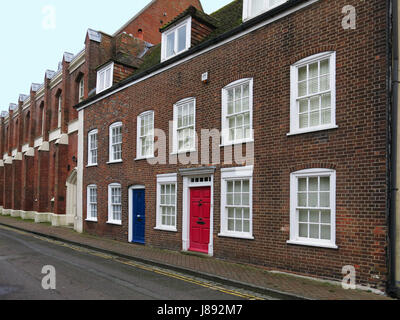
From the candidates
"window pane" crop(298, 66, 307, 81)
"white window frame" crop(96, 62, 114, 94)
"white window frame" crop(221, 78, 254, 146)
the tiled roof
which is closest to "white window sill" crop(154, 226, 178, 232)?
"white window frame" crop(221, 78, 254, 146)

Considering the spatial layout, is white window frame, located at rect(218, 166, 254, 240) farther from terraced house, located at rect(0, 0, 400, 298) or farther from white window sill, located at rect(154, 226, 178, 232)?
white window sill, located at rect(154, 226, 178, 232)

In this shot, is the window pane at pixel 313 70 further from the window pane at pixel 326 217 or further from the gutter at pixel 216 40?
the window pane at pixel 326 217

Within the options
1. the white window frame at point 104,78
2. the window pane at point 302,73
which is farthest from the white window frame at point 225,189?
the white window frame at point 104,78

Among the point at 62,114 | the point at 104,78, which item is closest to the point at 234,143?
the point at 104,78

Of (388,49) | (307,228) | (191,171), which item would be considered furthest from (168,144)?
(388,49)

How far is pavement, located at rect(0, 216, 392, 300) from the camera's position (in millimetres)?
7212

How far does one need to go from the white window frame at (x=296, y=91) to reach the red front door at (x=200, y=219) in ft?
12.6

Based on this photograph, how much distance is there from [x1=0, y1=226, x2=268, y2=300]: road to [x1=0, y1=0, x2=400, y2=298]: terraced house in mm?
2233

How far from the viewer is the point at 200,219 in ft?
39.3

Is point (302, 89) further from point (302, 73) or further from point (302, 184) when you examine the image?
point (302, 184)

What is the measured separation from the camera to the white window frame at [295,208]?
27.0 ft

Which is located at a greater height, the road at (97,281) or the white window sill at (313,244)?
the white window sill at (313,244)

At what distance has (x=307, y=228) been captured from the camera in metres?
8.84

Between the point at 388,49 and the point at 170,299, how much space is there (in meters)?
6.95
